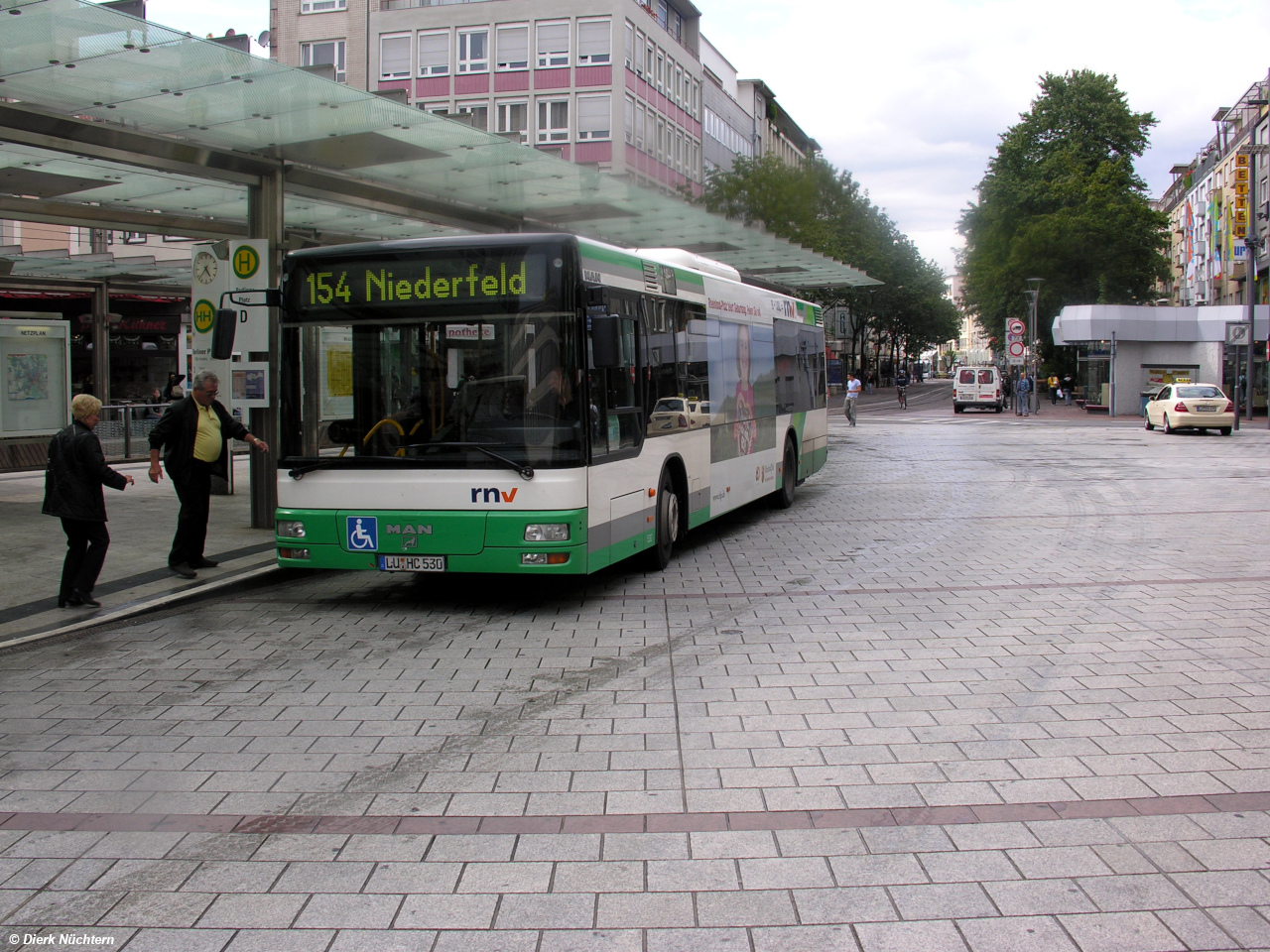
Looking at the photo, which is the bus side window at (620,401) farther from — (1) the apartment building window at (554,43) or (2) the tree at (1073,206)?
(2) the tree at (1073,206)

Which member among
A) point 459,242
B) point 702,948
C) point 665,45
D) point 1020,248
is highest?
point 665,45

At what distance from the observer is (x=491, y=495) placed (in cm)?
843

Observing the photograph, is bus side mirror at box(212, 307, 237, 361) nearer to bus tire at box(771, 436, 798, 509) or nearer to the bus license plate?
the bus license plate

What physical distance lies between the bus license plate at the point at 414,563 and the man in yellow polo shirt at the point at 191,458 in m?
2.10

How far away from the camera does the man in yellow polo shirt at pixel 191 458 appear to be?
32.3 feet

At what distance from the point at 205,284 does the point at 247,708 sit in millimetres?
7814

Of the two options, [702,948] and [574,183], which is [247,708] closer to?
[702,948]

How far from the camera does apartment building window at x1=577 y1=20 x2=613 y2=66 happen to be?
52.1m

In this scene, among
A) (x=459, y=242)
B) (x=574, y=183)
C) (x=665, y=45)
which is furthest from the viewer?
(x=665, y=45)

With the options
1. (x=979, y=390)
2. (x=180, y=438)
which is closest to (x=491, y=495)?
(x=180, y=438)

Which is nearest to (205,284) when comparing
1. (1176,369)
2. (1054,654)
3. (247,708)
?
(247,708)

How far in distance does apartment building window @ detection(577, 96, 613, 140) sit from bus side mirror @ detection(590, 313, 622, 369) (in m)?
46.4

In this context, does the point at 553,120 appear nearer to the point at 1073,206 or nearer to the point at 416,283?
the point at 1073,206

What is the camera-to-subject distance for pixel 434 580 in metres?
10.4
